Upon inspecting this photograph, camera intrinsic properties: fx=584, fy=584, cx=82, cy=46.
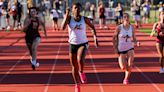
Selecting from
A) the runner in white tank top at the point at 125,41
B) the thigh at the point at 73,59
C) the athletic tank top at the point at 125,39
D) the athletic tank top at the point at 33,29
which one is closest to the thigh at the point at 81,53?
the thigh at the point at 73,59

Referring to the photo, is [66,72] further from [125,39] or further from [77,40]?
[77,40]

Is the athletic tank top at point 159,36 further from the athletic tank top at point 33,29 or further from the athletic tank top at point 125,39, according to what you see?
the athletic tank top at point 33,29

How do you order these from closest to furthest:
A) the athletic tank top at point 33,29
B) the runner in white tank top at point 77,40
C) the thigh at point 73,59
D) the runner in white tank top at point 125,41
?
the runner in white tank top at point 77,40 → the thigh at point 73,59 → the runner in white tank top at point 125,41 → the athletic tank top at point 33,29

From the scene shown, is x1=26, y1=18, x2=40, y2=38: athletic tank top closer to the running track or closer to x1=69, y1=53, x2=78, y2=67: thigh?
the running track

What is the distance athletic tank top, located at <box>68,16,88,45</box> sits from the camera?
13430mm

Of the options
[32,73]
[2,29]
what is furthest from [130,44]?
[2,29]

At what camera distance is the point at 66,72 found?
18.0 m

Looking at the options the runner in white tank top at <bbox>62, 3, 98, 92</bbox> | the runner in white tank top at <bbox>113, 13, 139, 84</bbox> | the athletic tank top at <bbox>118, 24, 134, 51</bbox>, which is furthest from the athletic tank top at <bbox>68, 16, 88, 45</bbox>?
the athletic tank top at <bbox>118, 24, 134, 51</bbox>

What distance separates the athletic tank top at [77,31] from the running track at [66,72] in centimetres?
137

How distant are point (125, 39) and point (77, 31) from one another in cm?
171

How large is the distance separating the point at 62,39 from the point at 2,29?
10316 mm

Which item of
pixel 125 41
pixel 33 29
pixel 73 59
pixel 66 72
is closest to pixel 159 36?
pixel 125 41

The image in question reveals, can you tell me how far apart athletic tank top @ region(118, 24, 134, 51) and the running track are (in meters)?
1.00

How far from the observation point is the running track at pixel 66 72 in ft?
48.4
